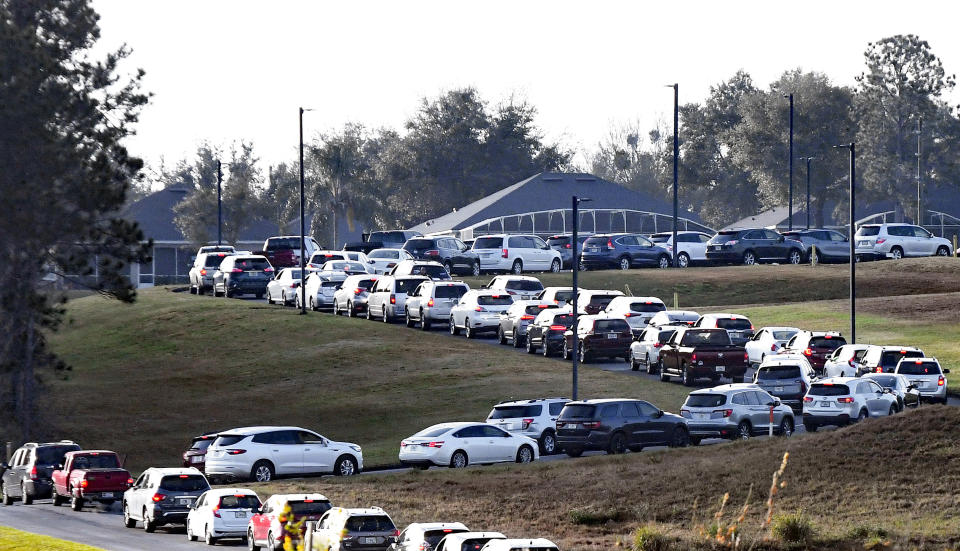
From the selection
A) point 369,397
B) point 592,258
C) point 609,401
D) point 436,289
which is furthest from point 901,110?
point 609,401

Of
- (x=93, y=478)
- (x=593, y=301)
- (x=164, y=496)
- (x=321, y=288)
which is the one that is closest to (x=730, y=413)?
(x=164, y=496)

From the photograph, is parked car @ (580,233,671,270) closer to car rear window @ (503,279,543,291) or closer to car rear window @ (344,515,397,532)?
A: car rear window @ (503,279,543,291)

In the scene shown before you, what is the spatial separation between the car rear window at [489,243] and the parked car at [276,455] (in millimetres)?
36894

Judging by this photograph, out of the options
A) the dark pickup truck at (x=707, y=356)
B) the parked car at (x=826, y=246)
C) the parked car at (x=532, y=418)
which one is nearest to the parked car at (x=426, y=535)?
the parked car at (x=532, y=418)

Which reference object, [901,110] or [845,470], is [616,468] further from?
[901,110]

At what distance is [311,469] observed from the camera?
3653 centimetres

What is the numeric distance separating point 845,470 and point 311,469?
13.2 metres

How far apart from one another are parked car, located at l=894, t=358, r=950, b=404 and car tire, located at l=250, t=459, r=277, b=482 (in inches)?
739

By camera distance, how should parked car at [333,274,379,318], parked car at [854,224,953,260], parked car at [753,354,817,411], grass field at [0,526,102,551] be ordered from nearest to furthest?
1. grass field at [0,526,102,551]
2. parked car at [753,354,817,411]
3. parked car at [333,274,379,318]
4. parked car at [854,224,953,260]

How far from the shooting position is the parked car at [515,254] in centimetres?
7262

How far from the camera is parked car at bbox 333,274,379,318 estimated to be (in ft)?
211

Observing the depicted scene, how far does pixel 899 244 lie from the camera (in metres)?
81.0

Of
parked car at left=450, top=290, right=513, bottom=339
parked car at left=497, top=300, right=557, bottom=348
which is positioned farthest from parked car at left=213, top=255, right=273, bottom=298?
parked car at left=497, top=300, right=557, bottom=348

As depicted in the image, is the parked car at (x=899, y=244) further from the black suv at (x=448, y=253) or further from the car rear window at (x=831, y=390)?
the car rear window at (x=831, y=390)
